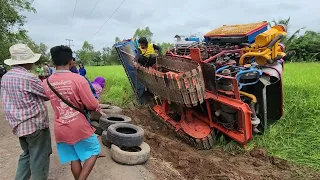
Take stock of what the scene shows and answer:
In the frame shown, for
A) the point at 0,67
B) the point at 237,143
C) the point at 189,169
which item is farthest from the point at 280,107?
the point at 0,67

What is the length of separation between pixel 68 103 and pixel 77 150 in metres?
0.54

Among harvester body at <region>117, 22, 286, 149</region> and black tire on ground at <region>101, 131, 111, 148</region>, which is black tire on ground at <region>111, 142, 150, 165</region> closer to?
black tire on ground at <region>101, 131, 111, 148</region>

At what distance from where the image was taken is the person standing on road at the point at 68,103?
3.00 meters

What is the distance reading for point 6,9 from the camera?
9703 mm

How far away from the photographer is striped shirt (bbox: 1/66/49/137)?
3275mm

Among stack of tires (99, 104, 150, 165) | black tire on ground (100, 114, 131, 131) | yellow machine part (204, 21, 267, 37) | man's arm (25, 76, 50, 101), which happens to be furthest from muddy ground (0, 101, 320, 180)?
yellow machine part (204, 21, 267, 37)

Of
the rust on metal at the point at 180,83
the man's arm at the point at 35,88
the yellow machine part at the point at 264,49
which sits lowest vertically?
the rust on metal at the point at 180,83

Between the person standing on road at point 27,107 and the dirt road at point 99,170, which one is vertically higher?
the person standing on road at point 27,107

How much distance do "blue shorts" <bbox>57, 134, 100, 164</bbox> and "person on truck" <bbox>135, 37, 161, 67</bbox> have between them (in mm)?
5155

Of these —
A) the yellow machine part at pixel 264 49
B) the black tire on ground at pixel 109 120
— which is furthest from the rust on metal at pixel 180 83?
the yellow machine part at pixel 264 49

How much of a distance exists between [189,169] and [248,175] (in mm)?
895

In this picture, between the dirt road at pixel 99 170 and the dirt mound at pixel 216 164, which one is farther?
the dirt mound at pixel 216 164

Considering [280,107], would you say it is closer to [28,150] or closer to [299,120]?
[299,120]

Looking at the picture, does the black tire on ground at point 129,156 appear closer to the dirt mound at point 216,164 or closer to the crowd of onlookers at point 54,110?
the dirt mound at point 216,164
